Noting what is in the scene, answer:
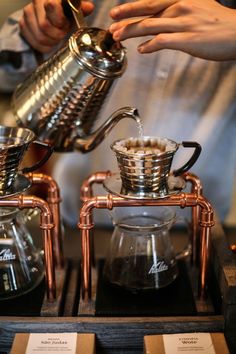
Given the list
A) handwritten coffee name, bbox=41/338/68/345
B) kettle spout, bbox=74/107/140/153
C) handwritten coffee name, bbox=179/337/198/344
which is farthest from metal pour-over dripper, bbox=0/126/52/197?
handwritten coffee name, bbox=179/337/198/344

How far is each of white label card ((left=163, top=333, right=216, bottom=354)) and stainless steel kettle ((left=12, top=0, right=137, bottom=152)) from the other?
33 cm

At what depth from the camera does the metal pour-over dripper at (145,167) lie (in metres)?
0.65

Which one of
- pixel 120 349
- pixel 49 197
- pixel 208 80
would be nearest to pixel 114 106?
pixel 208 80

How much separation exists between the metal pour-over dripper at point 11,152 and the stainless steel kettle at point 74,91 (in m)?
0.07

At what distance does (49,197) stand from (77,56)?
0.77 feet

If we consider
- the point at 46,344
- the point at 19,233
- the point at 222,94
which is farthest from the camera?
the point at 222,94

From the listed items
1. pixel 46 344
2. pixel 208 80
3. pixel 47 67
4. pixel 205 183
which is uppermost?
pixel 47 67

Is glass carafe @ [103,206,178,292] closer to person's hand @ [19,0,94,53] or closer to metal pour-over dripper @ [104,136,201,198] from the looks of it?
metal pour-over dripper @ [104,136,201,198]

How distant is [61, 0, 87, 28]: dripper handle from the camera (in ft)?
2.53

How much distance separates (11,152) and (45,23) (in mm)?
297

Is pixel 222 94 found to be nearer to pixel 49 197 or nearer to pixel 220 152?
pixel 220 152

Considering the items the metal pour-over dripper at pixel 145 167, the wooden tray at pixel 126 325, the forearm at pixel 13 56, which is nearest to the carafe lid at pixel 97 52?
the metal pour-over dripper at pixel 145 167

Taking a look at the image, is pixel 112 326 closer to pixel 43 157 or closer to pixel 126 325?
pixel 126 325

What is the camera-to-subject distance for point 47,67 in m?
0.77
